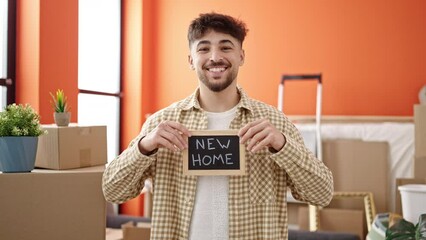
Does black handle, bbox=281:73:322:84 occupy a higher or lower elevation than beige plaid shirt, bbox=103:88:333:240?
higher

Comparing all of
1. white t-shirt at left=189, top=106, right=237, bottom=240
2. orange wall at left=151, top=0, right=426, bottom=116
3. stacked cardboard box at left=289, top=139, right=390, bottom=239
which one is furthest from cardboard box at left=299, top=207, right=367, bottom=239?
white t-shirt at left=189, top=106, right=237, bottom=240

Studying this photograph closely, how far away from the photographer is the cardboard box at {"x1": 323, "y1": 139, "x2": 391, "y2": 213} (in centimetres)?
362

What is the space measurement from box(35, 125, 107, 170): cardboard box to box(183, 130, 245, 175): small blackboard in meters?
0.53

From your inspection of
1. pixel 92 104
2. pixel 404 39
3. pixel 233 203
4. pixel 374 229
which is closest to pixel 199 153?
pixel 233 203

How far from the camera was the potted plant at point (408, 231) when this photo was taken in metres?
2.06

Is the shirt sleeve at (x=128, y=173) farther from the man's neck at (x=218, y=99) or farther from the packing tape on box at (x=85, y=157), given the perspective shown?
the packing tape on box at (x=85, y=157)

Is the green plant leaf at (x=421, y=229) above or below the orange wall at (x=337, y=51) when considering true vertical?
below

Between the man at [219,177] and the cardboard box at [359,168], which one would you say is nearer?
the man at [219,177]

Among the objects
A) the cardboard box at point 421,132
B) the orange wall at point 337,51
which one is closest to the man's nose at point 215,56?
the cardboard box at point 421,132

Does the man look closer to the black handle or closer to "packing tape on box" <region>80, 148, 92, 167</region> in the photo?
"packing tape on box" <region>80, 148, 92, 167</region>

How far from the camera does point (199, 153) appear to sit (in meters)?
1.39

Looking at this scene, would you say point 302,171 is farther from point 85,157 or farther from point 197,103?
point 85,157

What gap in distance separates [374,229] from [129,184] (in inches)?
62.5

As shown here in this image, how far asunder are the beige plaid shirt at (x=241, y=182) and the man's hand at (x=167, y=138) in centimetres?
3
